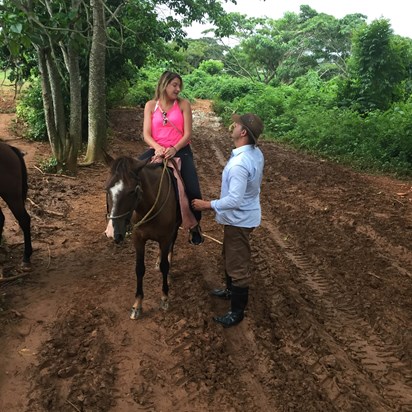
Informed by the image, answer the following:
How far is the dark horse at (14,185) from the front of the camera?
4945mm

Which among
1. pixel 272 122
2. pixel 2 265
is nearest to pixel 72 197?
pixel 2 265

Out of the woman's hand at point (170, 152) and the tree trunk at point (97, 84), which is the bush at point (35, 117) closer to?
the tree trunk at point (97, 84)

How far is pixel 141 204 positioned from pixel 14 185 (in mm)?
2260

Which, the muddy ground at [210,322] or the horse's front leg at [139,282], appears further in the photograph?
the horse's front leg at [139,282]

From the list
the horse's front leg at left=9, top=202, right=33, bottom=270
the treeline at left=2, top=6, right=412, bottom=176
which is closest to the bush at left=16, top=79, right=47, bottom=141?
the treeline at left=2, top=6, right=412, bottom=176

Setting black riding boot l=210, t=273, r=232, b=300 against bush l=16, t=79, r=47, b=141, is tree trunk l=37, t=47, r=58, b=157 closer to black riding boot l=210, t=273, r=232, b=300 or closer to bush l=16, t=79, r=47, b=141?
bush l=16, t=79, r=47, b=141

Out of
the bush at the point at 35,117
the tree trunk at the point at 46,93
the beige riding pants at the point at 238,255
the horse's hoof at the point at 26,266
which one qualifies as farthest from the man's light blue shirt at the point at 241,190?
the bush at the point at 35,117

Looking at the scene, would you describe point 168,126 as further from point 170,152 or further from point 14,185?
point 14,185

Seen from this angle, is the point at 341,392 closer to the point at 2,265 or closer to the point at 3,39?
the point at 2,265

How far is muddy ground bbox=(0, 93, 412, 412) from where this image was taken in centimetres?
321

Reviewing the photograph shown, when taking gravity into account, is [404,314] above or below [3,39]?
below

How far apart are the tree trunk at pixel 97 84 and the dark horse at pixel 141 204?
210 inches

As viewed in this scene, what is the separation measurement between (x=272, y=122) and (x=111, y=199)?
13.9 meters

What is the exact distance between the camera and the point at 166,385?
130 inches
